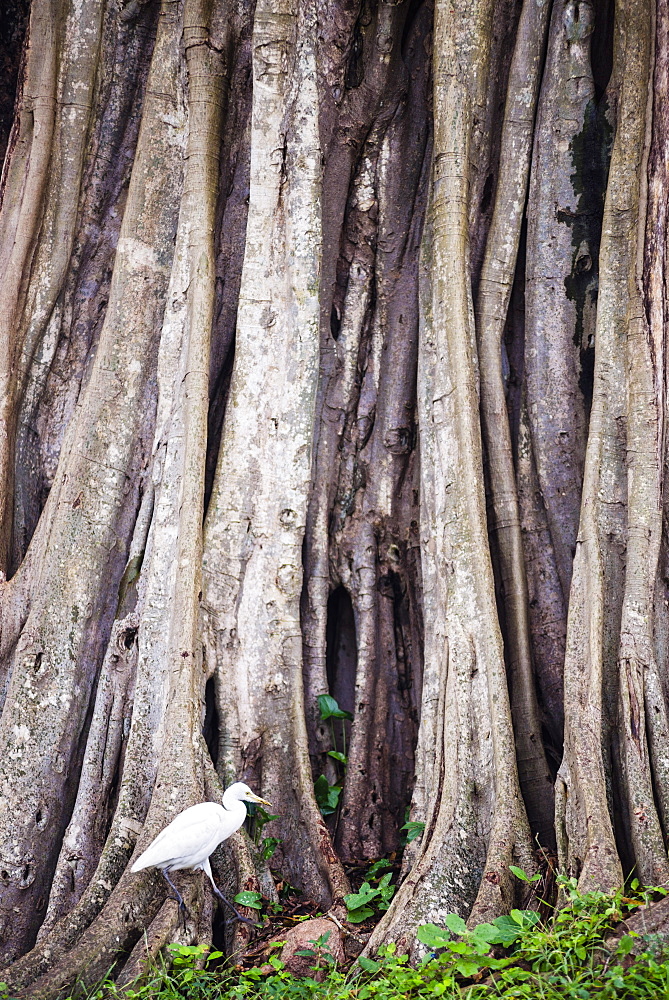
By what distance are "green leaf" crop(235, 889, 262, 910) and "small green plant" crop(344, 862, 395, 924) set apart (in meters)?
0.33

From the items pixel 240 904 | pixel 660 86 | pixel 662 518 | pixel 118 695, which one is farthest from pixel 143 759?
pixel 660 86

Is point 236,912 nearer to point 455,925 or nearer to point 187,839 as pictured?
point 187,839

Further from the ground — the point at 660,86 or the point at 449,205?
the point at 660,86

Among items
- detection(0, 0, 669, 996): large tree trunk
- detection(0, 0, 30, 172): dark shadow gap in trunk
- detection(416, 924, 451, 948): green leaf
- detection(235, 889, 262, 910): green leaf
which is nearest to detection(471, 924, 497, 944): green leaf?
detection(416, 924, 451, 948): green leaf

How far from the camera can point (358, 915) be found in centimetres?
350

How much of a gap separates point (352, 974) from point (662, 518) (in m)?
2.09

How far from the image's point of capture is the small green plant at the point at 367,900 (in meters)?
3.42

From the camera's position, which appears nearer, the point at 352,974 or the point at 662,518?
the point at 352,974

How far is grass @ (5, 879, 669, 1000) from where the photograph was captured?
2.60m

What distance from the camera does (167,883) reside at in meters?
3.39

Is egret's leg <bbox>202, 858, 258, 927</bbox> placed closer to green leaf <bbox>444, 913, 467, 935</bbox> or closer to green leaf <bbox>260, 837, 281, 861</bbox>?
green leaf <bbox>260, 837, 281, 861</bbox>

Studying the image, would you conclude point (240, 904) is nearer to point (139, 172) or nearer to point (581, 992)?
point (581, 992)

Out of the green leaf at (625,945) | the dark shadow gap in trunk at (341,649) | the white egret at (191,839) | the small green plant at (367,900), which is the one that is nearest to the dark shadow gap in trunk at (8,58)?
the dark shadow gap in trunk at (341,649)

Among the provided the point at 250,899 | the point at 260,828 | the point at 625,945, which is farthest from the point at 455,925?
the point at 260,828
